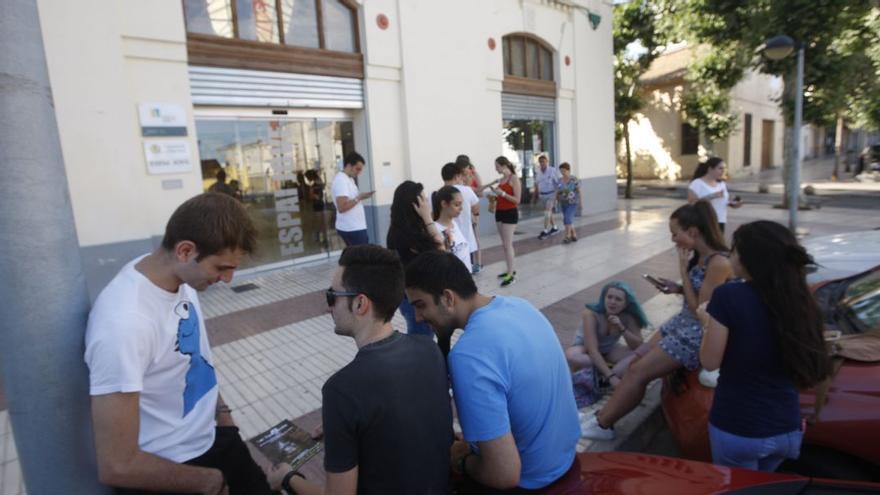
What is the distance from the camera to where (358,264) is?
1816mm

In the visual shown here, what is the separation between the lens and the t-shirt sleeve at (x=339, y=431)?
1521 millimetres

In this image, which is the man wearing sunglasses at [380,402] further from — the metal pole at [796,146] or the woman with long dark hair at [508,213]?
the metal pole at [796,146]

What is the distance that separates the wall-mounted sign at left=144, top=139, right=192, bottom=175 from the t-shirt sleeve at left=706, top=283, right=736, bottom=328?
701cm

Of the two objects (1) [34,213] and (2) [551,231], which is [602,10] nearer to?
(2) [551,231]

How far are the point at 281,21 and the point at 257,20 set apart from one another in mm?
409

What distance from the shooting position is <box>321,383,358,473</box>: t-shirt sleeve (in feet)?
4.99

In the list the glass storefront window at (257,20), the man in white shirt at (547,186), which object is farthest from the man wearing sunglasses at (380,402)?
the man in white shirt at (547,186)

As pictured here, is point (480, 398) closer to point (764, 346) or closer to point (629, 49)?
point (764, 346)

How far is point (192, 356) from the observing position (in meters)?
1.81

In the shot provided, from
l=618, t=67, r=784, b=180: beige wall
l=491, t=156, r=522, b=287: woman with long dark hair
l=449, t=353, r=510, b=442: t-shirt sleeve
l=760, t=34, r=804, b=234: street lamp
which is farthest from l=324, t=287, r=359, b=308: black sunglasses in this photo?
l=618, t=67, r=784, b=180: beige wall

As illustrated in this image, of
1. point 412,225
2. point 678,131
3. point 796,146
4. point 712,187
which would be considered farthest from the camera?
point 678,131

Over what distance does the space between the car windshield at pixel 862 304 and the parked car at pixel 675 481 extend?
1523 mm

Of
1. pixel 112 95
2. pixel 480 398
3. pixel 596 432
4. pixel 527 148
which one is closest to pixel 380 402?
pixel 480 398

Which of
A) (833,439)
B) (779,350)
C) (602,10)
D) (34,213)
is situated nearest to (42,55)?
(34,213)
